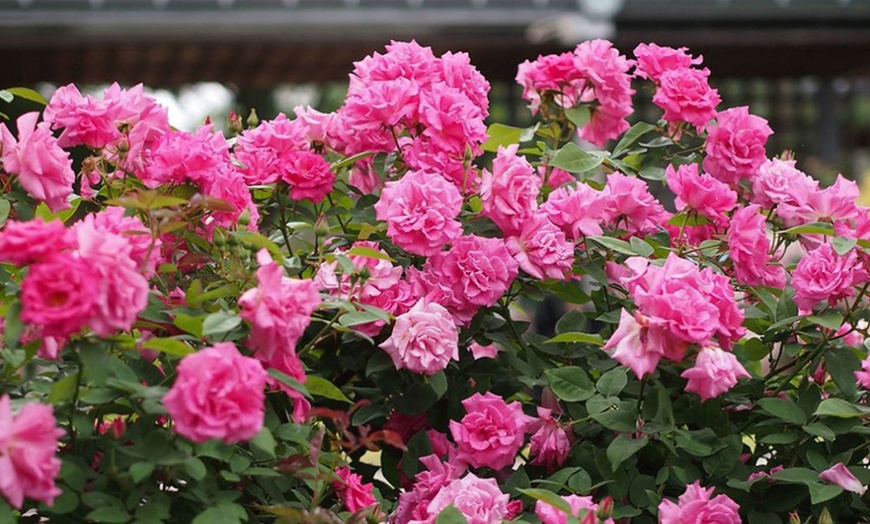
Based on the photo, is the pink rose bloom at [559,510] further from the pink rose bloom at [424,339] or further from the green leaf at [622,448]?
the pink rose bloom at [424,339]

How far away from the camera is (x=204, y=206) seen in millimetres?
1198

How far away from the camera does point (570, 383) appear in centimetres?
140

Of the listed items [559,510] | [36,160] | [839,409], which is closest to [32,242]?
[36,160]

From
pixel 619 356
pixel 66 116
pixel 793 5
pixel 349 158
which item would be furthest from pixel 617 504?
pixel 793 5

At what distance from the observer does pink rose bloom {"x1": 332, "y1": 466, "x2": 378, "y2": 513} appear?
51.0 inches

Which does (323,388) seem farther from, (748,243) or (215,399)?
(748,243)

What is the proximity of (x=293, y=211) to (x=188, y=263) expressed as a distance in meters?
0.24

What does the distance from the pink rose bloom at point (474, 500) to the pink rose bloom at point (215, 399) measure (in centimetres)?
35

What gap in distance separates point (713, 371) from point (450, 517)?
0.98 feet

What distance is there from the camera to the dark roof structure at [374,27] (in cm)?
582

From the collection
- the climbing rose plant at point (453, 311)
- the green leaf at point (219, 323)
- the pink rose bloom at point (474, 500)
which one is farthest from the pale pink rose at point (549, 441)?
the green leaf at point (219, 323)

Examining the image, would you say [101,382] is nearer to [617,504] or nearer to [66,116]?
[66,116]

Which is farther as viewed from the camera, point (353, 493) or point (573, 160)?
point (573, 160)

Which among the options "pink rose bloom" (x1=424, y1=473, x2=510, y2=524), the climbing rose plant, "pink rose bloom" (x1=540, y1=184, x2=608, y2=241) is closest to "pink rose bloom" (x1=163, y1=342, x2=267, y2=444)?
the climbing rose plant
